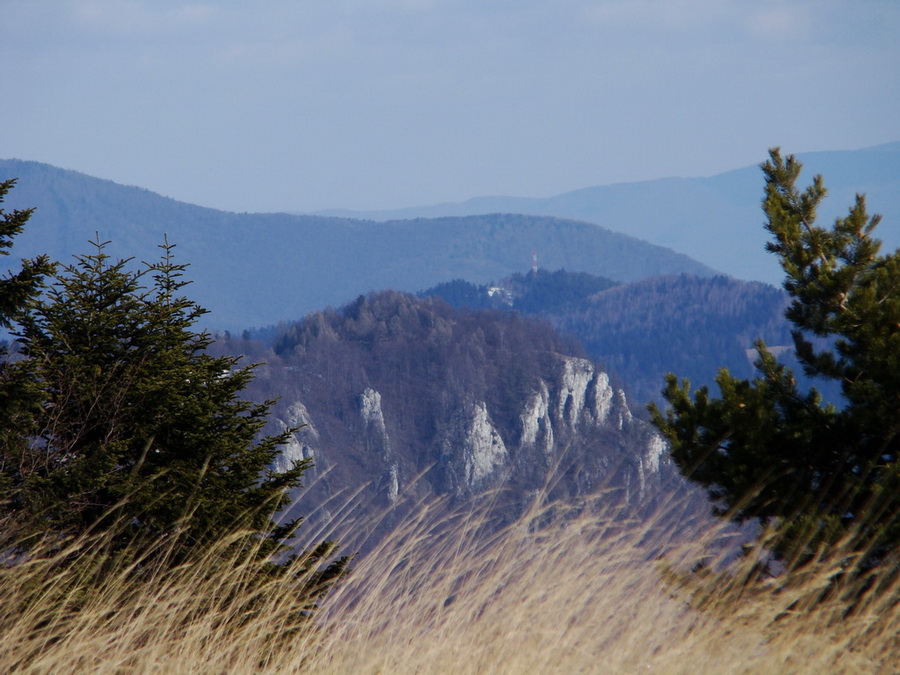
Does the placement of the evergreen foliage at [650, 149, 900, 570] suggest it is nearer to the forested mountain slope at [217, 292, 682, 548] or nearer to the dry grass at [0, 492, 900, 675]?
the dry grass at [0, 492, 900, 675]

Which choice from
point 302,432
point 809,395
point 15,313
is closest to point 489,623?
point 15,313

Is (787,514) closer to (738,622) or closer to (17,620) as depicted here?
(738,622)

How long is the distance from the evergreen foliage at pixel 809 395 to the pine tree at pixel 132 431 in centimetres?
363

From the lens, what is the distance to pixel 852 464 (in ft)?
25.9

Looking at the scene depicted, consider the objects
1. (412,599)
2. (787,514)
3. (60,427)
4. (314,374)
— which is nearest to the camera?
(412,599)

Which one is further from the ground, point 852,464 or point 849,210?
point 849,210

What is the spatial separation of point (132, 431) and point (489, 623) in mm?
4173

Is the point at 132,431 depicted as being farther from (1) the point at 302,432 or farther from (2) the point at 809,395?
(1) the point at 302,432

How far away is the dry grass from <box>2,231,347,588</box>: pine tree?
1.72 meters

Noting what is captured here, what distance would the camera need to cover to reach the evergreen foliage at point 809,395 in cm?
752

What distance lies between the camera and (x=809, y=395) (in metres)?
8.59

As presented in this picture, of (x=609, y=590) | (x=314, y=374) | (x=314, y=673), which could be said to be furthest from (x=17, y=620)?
(x=314, y=374)

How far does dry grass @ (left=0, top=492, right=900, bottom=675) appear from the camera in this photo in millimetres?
3168

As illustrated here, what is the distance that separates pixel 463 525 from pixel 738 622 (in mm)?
1250
